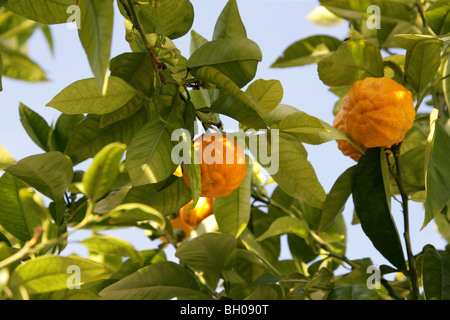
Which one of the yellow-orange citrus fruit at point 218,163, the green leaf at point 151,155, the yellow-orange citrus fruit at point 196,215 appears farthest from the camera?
the yellow-orange citrus fruit at point 196,215

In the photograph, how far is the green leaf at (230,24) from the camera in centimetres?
117

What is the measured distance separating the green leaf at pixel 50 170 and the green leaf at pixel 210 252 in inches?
11.8

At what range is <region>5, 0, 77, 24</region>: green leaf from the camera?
931 millimetres

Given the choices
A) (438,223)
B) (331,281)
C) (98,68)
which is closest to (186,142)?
(98,68)

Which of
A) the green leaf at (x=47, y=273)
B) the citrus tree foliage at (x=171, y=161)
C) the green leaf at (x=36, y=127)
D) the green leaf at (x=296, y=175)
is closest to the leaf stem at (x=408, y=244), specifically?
the citrus tree foliage at (x=171, y=161)

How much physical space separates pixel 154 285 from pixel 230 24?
1.96 feet

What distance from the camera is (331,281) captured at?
1.30 meters

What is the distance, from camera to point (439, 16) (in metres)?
1.26

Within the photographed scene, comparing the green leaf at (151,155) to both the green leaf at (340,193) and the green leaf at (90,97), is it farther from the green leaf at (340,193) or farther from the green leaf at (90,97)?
the green leaf at (340,193)

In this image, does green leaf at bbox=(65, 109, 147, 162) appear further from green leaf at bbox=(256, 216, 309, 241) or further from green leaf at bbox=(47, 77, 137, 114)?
green leaf at bbox=(256, 216, 309, 241)

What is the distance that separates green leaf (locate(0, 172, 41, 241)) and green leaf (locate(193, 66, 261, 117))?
0.43m

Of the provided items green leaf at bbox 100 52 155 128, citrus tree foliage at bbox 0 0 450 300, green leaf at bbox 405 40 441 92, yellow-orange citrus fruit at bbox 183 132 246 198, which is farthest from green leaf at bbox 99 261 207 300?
green leaf at bbox 405 40 441 92

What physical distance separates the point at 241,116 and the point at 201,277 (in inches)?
26.5

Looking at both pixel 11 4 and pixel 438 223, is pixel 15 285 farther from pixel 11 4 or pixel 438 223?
pixel 438 223
